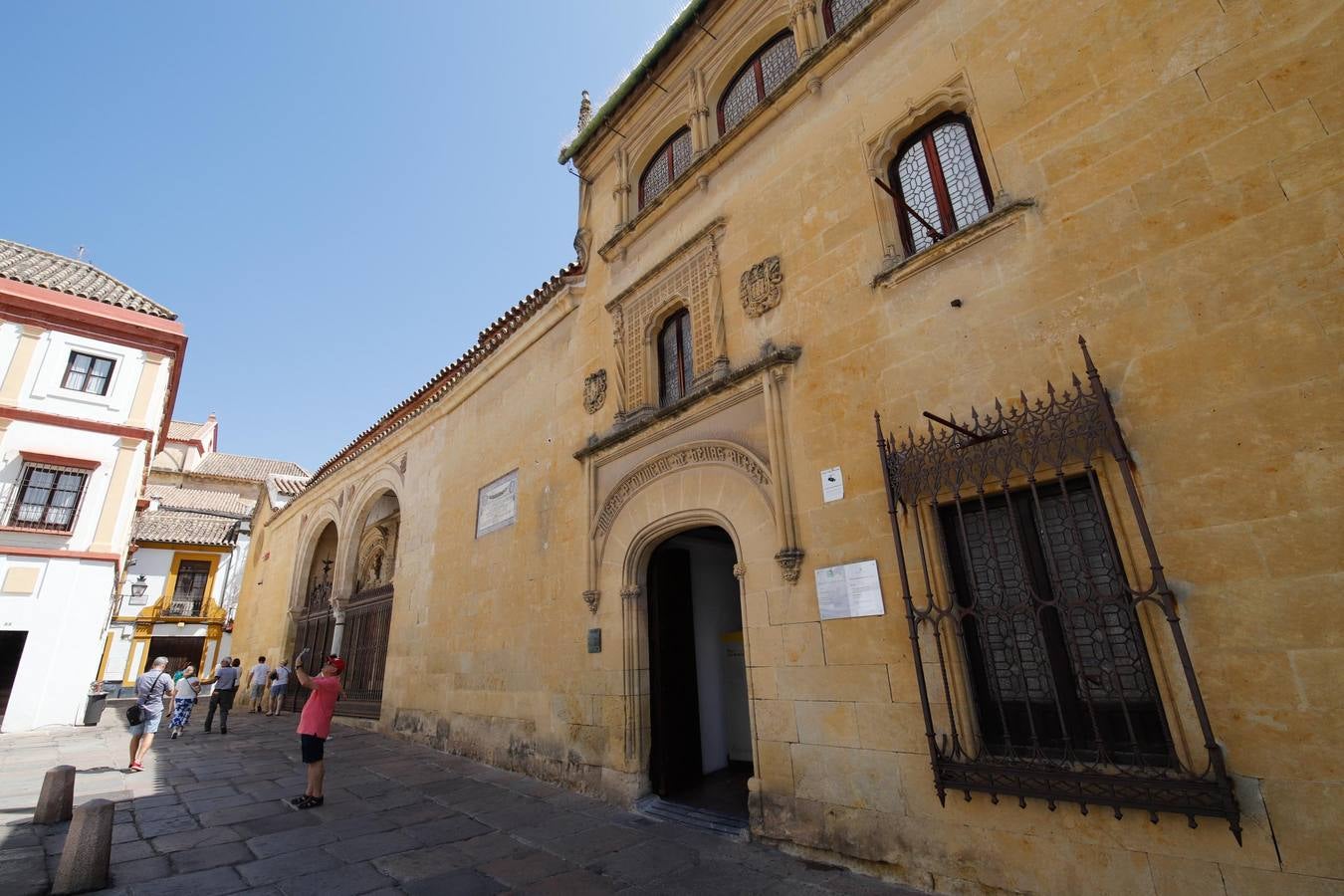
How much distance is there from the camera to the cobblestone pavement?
13.2ft

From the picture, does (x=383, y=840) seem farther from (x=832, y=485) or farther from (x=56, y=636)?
(x=56, y=636)

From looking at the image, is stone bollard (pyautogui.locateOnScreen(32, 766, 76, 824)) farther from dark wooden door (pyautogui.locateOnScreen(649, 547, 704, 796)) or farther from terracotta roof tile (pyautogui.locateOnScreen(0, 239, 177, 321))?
terracotta roof tile (pyautogui.locateOnScreen(0, 239, 177, 321))

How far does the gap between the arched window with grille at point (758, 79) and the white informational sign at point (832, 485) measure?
→ 4129 mm

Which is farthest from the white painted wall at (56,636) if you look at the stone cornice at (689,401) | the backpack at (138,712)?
the stone cornice at (689,401)

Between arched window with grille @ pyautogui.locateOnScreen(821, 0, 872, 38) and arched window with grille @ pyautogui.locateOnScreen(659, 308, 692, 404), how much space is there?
3249 mm

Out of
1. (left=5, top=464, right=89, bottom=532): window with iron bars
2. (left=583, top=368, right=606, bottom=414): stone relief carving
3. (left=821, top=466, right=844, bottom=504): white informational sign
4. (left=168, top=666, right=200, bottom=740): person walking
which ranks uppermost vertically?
(left=5, top=464, right=89, bottom=532): window with iron bars

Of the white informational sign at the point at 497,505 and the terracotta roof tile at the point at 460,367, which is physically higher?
the terracotta roof tile at the point at 460,367

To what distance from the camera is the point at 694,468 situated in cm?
603

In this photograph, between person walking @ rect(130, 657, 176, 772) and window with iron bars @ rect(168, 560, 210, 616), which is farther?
window with iron bars @ rect(168, 560, 210, 616)

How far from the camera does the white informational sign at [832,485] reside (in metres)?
4.73

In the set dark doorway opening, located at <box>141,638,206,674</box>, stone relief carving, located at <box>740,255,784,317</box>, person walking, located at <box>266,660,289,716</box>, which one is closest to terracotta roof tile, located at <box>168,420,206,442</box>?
dark doorway opening, located at <box>141,638,206,674</box>

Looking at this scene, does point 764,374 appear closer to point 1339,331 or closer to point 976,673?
point 976,673

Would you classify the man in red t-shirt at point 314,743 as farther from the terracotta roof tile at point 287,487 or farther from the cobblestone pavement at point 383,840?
the terracotta roof tile at point 287,487

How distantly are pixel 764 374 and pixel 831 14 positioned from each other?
403 centimetres
